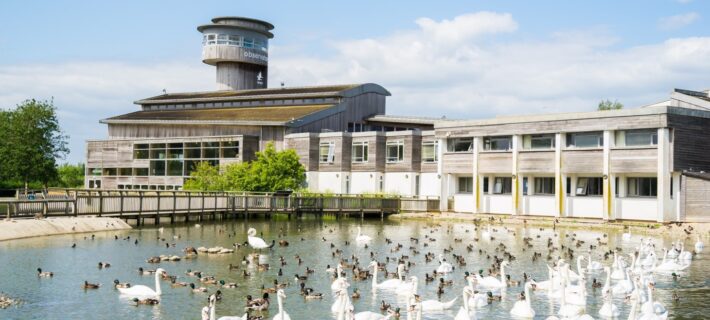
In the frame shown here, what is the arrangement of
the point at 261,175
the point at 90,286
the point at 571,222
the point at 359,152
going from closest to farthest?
the point at 90,286
the point at 571,222
the point at 261,175
the point at 359,152

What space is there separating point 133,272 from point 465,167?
40147mm

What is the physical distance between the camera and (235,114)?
275 ft

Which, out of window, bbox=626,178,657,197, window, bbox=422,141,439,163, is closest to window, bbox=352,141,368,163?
window, bbox=422,141,439,163

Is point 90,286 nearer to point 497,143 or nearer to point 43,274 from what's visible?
point 43,274

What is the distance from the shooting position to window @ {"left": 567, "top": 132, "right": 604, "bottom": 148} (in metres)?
55.4

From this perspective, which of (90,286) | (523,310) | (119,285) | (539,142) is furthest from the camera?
(539,142)

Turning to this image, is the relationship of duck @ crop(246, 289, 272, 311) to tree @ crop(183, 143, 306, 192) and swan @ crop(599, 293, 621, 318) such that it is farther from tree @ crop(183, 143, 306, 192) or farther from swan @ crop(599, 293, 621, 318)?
tree @ crop(183, 143, 306, 192)

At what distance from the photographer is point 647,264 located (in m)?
31.5

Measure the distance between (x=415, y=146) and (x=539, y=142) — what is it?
1394cm

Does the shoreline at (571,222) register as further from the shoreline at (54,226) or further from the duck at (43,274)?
the duck at (43,274)

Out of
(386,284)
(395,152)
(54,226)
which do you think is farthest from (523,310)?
(395,152)

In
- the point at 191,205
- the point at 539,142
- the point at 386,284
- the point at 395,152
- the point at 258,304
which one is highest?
the point at 539,142

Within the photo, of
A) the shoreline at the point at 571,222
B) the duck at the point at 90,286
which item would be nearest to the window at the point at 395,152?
the shoreline at the point at 571,222

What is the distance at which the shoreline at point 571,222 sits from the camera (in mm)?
48438
